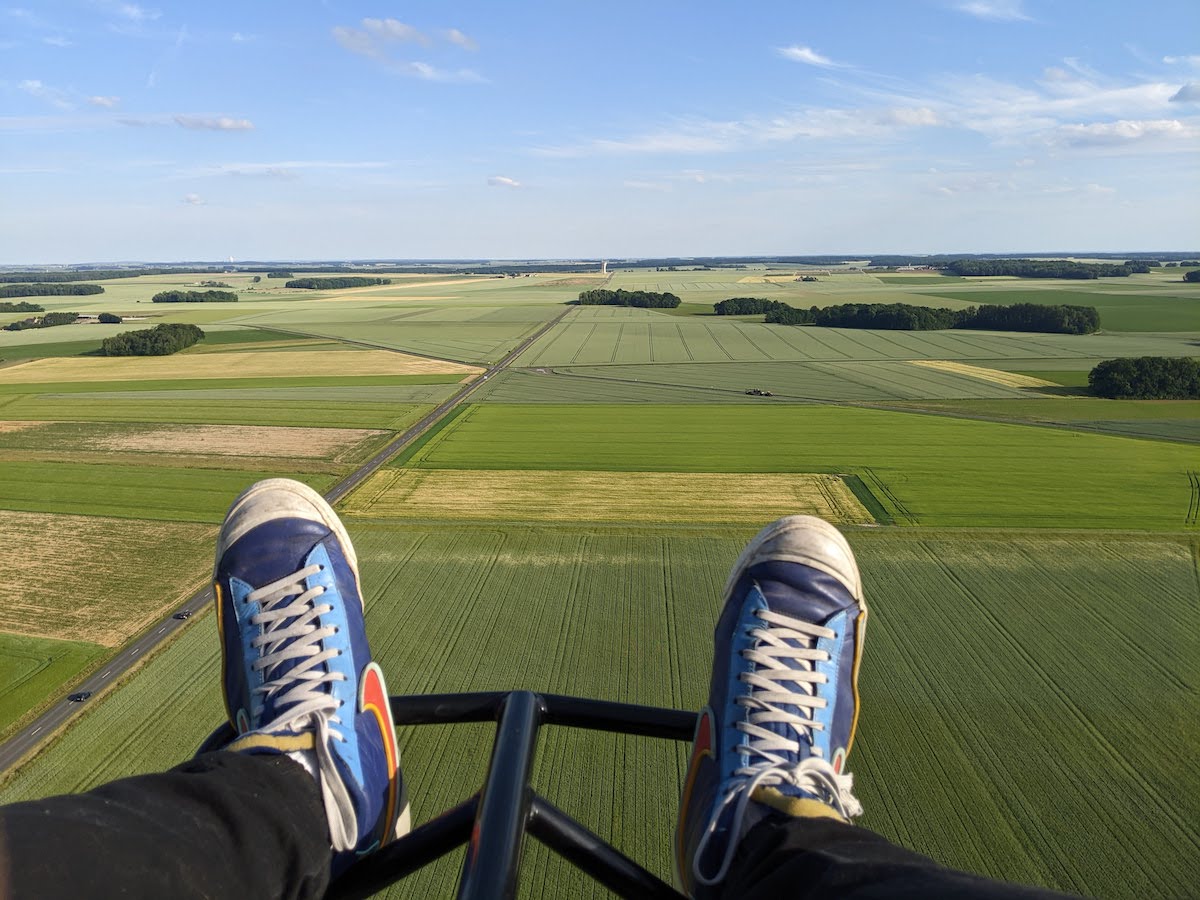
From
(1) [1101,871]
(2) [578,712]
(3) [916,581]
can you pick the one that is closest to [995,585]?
(3) [916,581]

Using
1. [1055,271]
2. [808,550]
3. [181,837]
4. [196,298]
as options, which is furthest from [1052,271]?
[181,837]

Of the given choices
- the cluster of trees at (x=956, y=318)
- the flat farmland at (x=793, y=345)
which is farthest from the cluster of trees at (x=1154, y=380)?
the cluster of trees at (x=956, y=318)

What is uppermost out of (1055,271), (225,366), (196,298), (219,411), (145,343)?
(1055,271)

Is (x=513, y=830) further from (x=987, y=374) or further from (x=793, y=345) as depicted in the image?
(x=793, y=345)

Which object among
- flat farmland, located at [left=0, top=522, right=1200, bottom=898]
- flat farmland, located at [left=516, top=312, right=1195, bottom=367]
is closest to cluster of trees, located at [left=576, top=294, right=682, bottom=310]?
flat farmland, located at [left=516, top=312, right=1195, bottom=367]

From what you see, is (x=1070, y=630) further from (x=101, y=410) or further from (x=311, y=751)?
(x=101, y=410)

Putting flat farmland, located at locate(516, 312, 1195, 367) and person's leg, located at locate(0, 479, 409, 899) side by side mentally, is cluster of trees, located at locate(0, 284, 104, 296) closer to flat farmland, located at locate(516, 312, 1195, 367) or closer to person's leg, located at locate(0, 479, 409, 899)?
flat farmland, located at locate(516, 312, 1195, 367)

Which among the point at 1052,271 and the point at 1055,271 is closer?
the point at 1055,271
